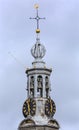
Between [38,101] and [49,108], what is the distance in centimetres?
147

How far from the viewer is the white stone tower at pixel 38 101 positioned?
78.2m

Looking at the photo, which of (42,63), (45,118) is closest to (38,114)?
(45,118)

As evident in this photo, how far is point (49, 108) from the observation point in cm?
7912

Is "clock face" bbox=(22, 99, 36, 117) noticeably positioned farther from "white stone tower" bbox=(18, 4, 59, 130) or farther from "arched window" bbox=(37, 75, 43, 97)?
"arched window" bbox=(37, 75, 43, 97)

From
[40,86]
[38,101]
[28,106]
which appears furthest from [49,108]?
[40,86]

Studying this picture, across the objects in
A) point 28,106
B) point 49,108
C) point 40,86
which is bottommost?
point 49,108

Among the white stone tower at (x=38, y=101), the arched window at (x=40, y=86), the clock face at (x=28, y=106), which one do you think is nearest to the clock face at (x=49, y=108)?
the white stone tower at (x=38, y=101)

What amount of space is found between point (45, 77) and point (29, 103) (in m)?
3.54

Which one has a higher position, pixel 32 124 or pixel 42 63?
pixel 42 63

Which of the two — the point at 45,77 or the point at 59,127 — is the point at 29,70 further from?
the point at 59,127

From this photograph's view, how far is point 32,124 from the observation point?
256 feet

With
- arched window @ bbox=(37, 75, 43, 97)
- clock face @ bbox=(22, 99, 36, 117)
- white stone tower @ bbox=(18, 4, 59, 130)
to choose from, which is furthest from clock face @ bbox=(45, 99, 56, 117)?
clock face @ bbox=(22, 99, 36, 117)

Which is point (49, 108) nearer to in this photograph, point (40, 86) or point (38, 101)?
point (38, 101)

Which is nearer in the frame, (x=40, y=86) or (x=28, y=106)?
(x=28, y=106)
